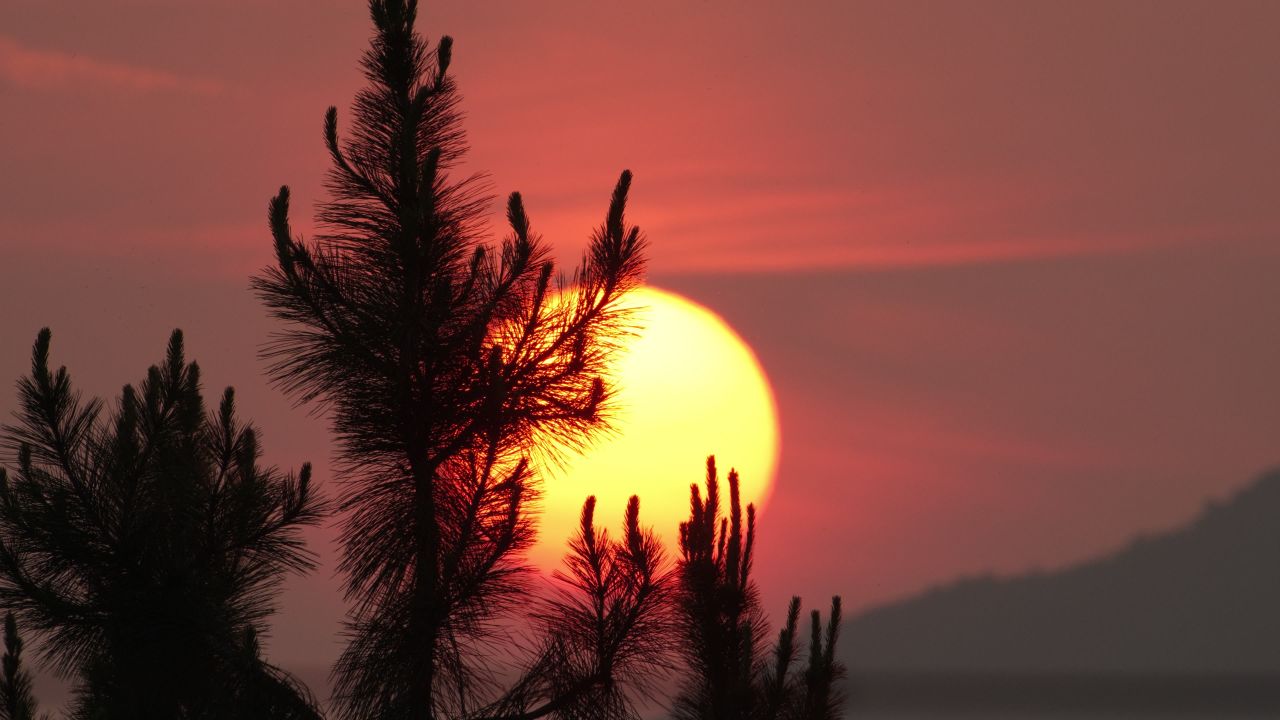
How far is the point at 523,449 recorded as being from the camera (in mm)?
7723

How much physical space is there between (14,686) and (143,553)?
2.53 m

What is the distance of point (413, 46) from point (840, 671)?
4.80 m

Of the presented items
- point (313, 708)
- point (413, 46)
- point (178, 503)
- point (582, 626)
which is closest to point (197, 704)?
point (313, 708)

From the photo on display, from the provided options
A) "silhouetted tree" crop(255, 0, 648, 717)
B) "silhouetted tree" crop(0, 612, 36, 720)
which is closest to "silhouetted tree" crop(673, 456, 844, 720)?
"silhouetted tree" crop(255, 0, 648, 717)

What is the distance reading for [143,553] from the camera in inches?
272

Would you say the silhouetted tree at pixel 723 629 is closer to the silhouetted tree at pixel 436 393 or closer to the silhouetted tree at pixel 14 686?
the silhouetted tree at pixel 436 393

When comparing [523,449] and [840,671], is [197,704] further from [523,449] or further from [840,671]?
[840,671]

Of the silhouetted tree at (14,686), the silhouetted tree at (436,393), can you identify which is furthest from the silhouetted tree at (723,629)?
the silhouetted tree at (14,686)

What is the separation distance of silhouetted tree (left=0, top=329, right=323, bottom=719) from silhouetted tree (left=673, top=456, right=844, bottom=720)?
91.1 inches

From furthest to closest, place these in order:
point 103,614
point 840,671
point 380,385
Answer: point 840,671
point 380,385
point 103,614

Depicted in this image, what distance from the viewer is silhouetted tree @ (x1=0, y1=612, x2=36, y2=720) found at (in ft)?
27.2

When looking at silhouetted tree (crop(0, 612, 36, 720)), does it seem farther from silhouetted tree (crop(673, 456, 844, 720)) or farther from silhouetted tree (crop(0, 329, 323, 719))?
silhouetted tree (crop(673, 456, 844, 720))

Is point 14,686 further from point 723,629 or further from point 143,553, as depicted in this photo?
point 723,629

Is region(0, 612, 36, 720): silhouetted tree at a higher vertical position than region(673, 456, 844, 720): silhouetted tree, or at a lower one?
lower
